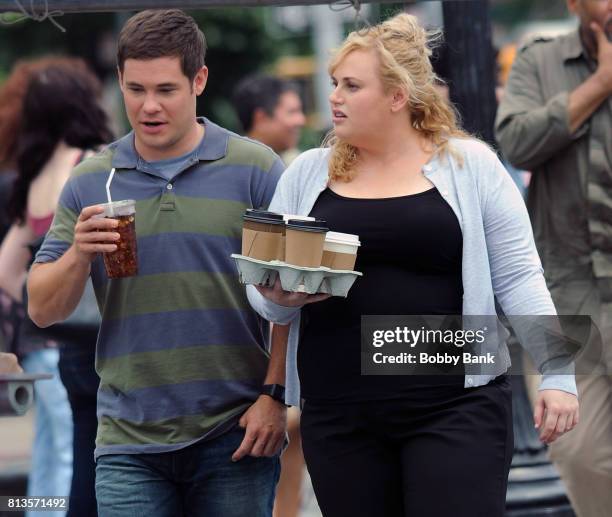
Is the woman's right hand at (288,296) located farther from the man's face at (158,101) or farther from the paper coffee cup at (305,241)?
the man's face at (158,101)

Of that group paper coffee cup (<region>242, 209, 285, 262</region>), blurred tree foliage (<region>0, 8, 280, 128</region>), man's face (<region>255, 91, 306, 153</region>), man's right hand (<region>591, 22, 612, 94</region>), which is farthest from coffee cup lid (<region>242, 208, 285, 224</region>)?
blurred tree foliage (<region>0, 8, 280, 128</region>)

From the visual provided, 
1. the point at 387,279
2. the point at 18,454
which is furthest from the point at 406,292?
the point at 18,454

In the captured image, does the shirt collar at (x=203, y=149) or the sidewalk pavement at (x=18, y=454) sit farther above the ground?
the shirt collar at (x=203, y=149)

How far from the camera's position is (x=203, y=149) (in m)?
3.94

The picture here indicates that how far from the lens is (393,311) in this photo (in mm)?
3604

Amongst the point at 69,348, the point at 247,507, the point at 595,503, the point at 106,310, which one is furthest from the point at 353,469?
the point at 69,348

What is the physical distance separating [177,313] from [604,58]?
180 cm

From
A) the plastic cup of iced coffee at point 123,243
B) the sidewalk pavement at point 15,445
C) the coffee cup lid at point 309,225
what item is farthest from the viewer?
the sidewalk pavement at point 15,445

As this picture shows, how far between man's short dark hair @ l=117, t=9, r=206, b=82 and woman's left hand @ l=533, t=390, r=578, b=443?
134cm

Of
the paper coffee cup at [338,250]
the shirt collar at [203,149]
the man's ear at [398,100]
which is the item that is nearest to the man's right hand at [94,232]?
the shirt collar at [203,149]

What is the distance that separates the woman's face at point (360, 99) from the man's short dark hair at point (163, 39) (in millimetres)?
437

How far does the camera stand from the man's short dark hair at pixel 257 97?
7445 millimetres

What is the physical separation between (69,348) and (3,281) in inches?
35.5

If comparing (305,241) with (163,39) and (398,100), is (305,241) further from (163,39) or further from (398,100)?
(163,39)
